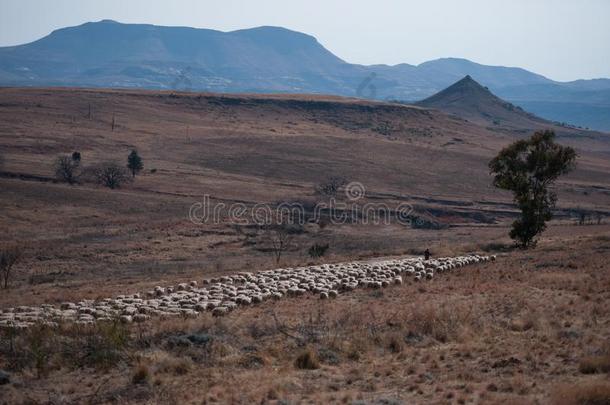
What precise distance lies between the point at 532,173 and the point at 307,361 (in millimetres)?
26419

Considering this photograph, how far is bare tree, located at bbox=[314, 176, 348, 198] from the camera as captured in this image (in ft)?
217

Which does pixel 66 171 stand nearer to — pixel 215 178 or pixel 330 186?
pixel 215 178

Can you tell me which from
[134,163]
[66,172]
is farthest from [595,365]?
[134,163]

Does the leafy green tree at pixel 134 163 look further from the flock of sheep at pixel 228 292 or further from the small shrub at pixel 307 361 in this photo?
the small shrub at pixel 307 361

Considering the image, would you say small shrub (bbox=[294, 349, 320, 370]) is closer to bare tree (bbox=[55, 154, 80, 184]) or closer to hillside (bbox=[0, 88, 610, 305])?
hillside (bbox=[0, 88, 610, 305])

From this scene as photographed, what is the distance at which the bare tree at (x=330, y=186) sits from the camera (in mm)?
66188

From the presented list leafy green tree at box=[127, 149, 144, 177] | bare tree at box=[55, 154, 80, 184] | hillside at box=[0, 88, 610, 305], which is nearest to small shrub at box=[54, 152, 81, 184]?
bare tree at box=[55, 154, 80, 184]

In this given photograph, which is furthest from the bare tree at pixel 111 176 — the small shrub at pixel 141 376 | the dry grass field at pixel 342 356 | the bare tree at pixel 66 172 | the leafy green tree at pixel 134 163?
the small shrub at pixel 141 376

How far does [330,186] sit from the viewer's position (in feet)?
224

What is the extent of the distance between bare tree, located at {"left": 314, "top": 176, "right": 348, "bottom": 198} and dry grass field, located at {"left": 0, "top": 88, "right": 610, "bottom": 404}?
5.52 ft

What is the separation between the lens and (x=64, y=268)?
3441 cm

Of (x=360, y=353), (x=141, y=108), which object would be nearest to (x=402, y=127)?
(x=141, y=108)

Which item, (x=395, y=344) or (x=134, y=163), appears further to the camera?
(x=134, y=163)

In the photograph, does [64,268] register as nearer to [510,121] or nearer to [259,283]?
[259,283]
